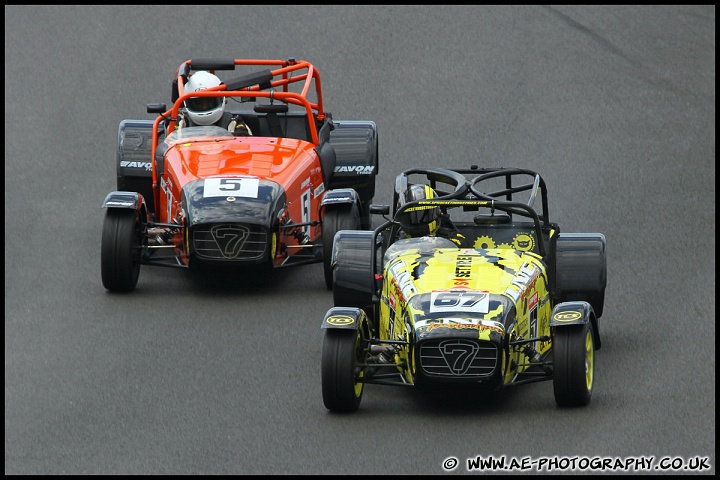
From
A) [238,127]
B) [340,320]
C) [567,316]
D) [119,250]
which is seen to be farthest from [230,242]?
[567,316]

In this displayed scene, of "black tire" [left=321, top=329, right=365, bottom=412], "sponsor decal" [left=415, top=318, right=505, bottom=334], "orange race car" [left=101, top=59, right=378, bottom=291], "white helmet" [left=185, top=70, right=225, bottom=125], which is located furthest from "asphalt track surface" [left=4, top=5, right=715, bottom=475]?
"white helmet" [left=185, top=70, right=225, bottom=125]

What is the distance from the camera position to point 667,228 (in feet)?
60.2

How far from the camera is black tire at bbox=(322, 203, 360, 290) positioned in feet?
53.4

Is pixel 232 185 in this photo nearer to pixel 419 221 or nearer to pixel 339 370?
pixel 419 221

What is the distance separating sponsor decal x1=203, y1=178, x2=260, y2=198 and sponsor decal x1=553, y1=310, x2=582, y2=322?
13.8 ft

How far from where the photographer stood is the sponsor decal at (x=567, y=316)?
1271 cm

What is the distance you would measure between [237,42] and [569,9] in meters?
4.72

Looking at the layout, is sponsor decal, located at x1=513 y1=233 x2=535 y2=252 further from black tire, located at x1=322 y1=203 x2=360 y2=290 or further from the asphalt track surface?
black tire, located at x1=322 y1=203 x2=360 y2=290

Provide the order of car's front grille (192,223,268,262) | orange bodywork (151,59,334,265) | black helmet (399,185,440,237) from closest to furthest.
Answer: black helmet (399,185,440,237), car's front grille (192,223,268,262), orange bodywork (151,59,334,265)

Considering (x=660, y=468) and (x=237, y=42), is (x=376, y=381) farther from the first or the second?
(x=237, y=42)

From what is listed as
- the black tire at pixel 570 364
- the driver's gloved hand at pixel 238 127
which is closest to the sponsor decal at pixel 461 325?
the black tire at pixel 570 364

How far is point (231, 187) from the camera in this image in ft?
53.3

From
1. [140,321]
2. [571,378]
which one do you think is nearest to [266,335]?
[140,321]

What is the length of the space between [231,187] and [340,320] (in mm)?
3765
